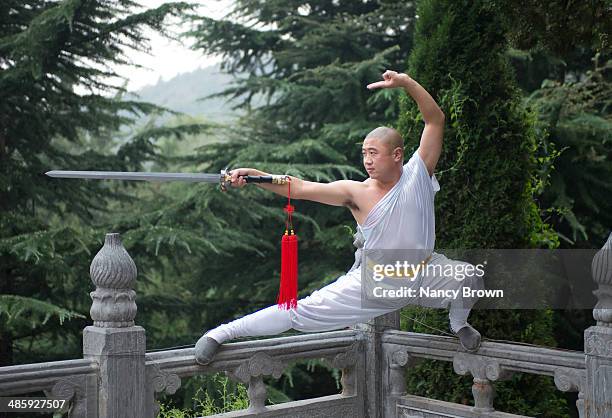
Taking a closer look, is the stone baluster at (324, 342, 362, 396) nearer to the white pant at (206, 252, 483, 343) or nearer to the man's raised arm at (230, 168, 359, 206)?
the white pant at (206, 252, 483, 343)

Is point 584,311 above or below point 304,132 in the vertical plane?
below

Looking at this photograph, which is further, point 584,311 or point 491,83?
point 584,311

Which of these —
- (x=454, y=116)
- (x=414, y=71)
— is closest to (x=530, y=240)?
(x=454, y=116)

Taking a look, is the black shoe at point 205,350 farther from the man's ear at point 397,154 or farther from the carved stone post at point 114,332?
the man's ear at point 397,154

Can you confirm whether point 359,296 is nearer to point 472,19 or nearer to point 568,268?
point 472,19

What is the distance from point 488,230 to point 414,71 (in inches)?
52.4

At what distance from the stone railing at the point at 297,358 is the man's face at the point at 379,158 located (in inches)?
39.8

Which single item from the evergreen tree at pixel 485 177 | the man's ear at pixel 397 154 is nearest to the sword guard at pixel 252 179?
the man's ear at pixel 397 154

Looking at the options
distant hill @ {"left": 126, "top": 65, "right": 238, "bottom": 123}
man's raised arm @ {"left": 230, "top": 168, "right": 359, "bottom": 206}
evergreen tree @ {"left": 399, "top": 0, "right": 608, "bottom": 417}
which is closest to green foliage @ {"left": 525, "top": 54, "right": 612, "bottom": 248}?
evergreen tree @ {"left": 399, "top": 0, "right": 608, "bottom": 417}

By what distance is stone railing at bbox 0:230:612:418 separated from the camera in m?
3.36

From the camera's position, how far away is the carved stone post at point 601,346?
3299 mm

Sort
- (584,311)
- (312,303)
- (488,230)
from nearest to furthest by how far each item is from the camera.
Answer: (312,303) < (488,230) < (584,311)

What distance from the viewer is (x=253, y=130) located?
1171 cm

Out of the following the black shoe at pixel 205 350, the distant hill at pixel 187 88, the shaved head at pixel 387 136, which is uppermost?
the distant hill at pixel 187 88
